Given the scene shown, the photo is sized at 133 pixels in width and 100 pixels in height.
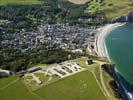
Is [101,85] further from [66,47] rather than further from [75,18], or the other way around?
[75,18]

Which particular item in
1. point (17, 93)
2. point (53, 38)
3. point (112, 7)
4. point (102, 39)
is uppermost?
point (112, 7)

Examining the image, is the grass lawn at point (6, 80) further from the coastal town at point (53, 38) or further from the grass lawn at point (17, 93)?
the coastal town at point (53, 38)

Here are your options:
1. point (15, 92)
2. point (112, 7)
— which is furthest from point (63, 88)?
point (112, 7)

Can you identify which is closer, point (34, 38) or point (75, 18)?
point (34, 38)

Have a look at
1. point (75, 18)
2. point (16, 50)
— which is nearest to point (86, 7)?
point (75, 18)

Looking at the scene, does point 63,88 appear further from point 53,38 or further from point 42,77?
point 53,38

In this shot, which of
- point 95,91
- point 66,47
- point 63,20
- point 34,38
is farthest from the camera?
point 63,20

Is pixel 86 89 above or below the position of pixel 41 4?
below
